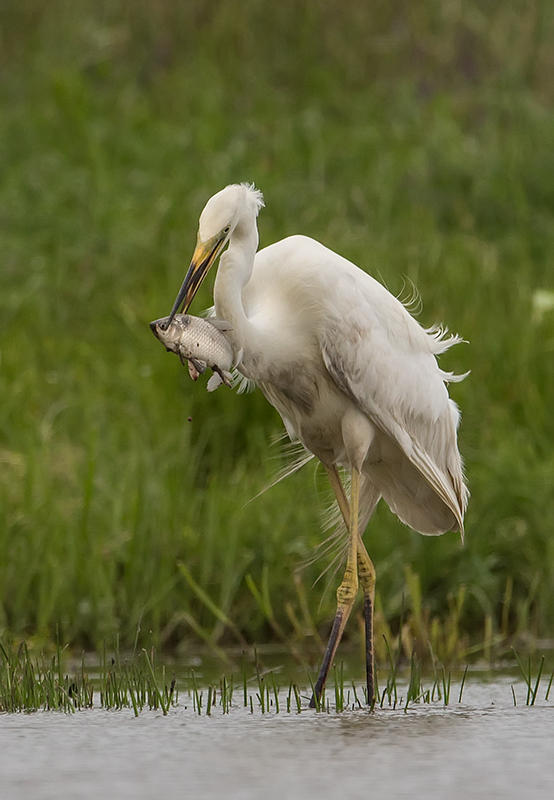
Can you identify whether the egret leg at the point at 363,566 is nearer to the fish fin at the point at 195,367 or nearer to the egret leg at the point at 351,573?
the egret leg at the point at 351,573

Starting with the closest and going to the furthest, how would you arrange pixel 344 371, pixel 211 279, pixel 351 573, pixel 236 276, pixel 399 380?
pixel 236 276
pixel 344 371
pixel 399 380
pixel 351 573
pixel 211 279

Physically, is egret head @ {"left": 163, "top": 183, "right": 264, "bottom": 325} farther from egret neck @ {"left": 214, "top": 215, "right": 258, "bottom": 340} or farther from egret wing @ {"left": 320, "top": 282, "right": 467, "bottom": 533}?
egret wing @ {"left": 320, "top": 282, "right": 467, "bottom": 533}

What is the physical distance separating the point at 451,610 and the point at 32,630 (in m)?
1.70

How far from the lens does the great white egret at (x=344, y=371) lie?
515 centimetres

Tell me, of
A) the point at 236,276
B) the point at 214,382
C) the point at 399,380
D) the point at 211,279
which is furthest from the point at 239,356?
the point at 211,279

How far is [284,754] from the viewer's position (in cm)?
418

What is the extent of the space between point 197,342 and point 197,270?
22 centimetres

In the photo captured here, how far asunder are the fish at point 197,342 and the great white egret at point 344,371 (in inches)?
3.7

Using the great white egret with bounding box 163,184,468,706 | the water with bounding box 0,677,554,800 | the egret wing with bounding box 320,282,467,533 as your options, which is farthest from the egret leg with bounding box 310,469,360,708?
the water with bounding box 0,677,554,800

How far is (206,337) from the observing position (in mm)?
4902

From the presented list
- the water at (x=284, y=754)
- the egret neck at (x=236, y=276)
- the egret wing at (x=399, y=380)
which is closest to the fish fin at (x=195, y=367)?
the egret neck at (x=236, y=276)

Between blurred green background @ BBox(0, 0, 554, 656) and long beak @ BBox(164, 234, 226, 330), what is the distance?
4.38 feet

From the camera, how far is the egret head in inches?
189

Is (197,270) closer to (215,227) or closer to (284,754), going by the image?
(215,227)
